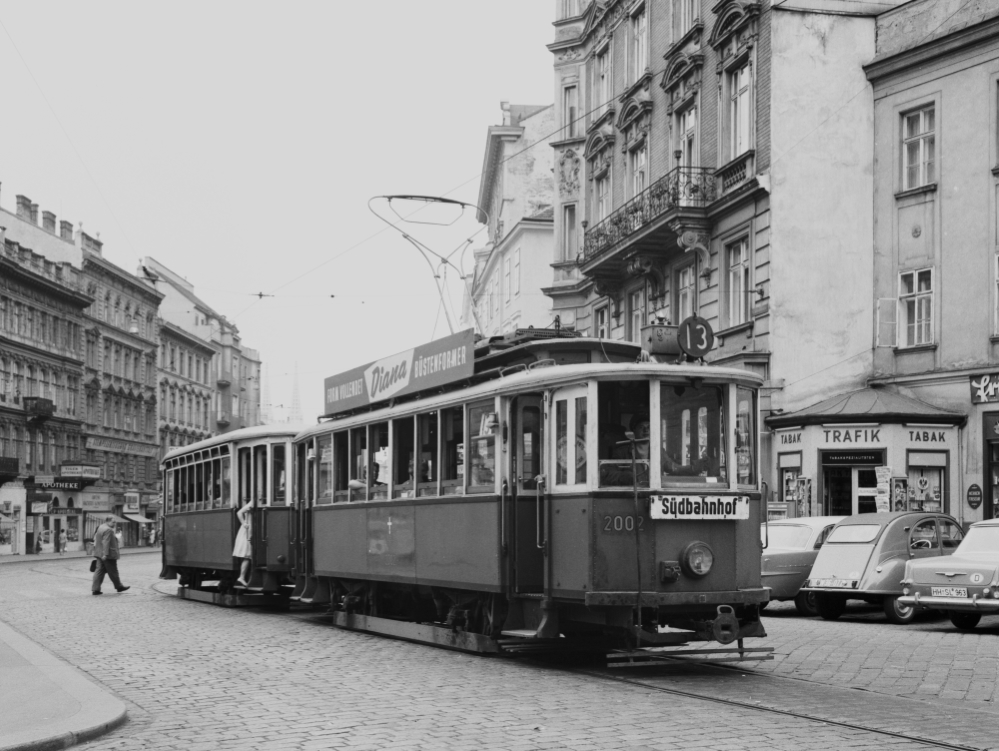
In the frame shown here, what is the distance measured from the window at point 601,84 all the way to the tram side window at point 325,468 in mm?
22522

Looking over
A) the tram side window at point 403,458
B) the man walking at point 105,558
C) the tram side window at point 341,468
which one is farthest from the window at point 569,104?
the tram side window at point 403,458

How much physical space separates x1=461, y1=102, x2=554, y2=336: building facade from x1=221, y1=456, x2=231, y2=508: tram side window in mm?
25641

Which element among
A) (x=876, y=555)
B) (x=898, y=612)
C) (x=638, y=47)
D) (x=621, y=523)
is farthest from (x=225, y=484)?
(x=638, y=47)

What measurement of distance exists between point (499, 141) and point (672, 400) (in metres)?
50.8

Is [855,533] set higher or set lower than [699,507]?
lower

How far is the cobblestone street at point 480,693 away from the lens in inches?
345

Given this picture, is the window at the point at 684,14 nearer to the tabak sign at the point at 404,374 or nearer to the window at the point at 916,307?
the window at the point at 916,307

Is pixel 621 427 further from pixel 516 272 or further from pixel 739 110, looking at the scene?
pixel 516 272

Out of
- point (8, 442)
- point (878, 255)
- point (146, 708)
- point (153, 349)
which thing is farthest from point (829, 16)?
point (153, 349)

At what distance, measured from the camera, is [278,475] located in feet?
71.8

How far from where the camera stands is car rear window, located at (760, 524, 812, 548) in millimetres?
22297

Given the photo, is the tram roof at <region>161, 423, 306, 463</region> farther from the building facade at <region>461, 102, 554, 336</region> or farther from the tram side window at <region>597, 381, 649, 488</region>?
the building facade at <region>461, 102, 554, 336</region>

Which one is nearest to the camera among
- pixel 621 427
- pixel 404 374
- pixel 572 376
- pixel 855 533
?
pixel 621 427

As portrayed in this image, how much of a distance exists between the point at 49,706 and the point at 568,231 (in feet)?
114
